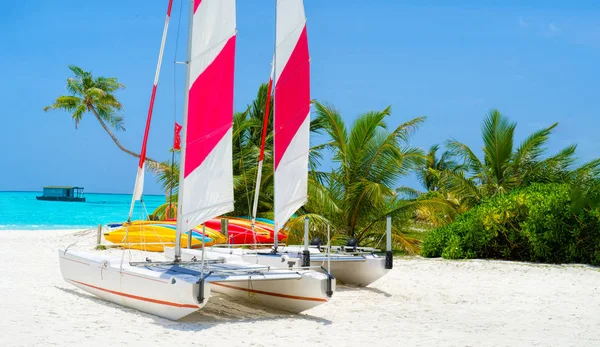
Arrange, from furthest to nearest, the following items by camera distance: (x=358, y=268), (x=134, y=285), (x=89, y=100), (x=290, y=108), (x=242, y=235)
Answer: (x=89, y=100)
(x=242, y=235)
(x=358, y=268)
(x=290, y=108)
(x=134, y=285)

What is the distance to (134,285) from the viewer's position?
782 centimetres

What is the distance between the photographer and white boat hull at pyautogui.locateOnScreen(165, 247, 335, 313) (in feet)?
25.4

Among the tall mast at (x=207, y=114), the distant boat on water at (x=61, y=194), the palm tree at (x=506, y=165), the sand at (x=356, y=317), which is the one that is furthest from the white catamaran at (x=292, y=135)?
the distant boat on water at (x=61, y=194)

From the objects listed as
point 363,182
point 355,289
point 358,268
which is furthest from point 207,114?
point 363,182

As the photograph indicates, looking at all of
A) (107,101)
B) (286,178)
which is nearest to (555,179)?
(286,178)

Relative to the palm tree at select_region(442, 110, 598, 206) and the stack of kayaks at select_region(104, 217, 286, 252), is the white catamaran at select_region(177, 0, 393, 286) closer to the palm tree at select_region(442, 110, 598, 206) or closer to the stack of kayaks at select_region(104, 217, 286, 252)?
the stack of kayaks at select_region(104, 217, 286, 252)

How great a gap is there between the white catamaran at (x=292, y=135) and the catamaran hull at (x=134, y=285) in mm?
2349

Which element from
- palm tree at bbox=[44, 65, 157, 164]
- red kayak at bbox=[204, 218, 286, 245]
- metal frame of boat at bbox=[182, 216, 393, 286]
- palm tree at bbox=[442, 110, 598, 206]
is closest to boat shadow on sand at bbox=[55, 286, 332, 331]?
metal frame of boat at bbox=[182, 216, 393, 286]

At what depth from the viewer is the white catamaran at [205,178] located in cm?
769

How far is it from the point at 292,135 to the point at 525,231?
6.86 meters

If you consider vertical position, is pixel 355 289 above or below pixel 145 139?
below

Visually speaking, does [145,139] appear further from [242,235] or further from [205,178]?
[242,235]

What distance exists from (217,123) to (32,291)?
395 centimetres

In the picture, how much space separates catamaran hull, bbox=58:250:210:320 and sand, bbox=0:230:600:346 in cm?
15
